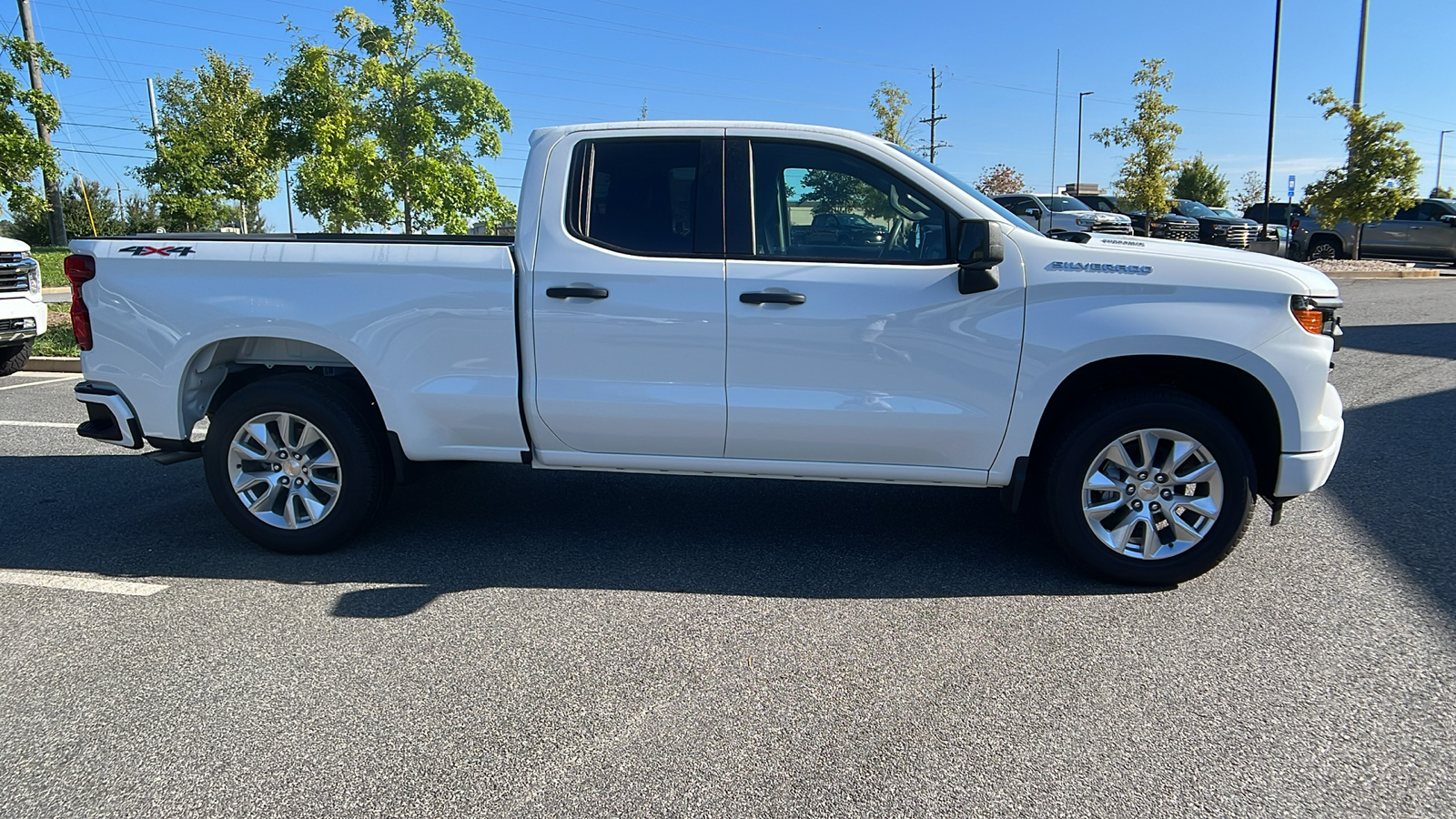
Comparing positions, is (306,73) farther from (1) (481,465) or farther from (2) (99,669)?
(2) (99,669)

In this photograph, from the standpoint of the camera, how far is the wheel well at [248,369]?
15.0ft

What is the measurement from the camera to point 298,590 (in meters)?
4.15

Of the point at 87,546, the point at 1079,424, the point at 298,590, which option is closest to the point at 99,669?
the point at 298,590

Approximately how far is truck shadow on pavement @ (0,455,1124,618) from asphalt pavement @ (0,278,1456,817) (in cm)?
3

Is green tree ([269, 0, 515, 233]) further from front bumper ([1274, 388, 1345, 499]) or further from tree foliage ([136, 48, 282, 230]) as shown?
front bumper ([1274, 388, 1345, 499])

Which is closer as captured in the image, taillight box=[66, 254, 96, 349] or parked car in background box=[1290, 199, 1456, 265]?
taillight box=[66, 254, 96, 349]

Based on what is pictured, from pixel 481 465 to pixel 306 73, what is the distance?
12.7 meters

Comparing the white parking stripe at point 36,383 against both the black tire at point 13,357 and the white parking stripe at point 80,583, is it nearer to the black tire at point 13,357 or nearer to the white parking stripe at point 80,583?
the black tire at point 13,357

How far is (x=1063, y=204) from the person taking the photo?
25547mm

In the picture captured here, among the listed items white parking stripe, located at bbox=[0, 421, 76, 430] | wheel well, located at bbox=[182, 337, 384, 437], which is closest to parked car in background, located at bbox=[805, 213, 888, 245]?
wheel well, located at bbox=[182, 337, 384, 437]

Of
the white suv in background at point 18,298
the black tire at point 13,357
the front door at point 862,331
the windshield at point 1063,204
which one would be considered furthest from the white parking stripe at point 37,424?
the windshield at point 1063,204

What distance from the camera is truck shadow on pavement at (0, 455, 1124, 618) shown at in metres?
4.22

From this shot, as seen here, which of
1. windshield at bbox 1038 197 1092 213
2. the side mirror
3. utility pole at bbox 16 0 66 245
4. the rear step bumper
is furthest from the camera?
windshield at bbox 1038 197 1092 213

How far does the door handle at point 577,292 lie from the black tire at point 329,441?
1177 millimetres
